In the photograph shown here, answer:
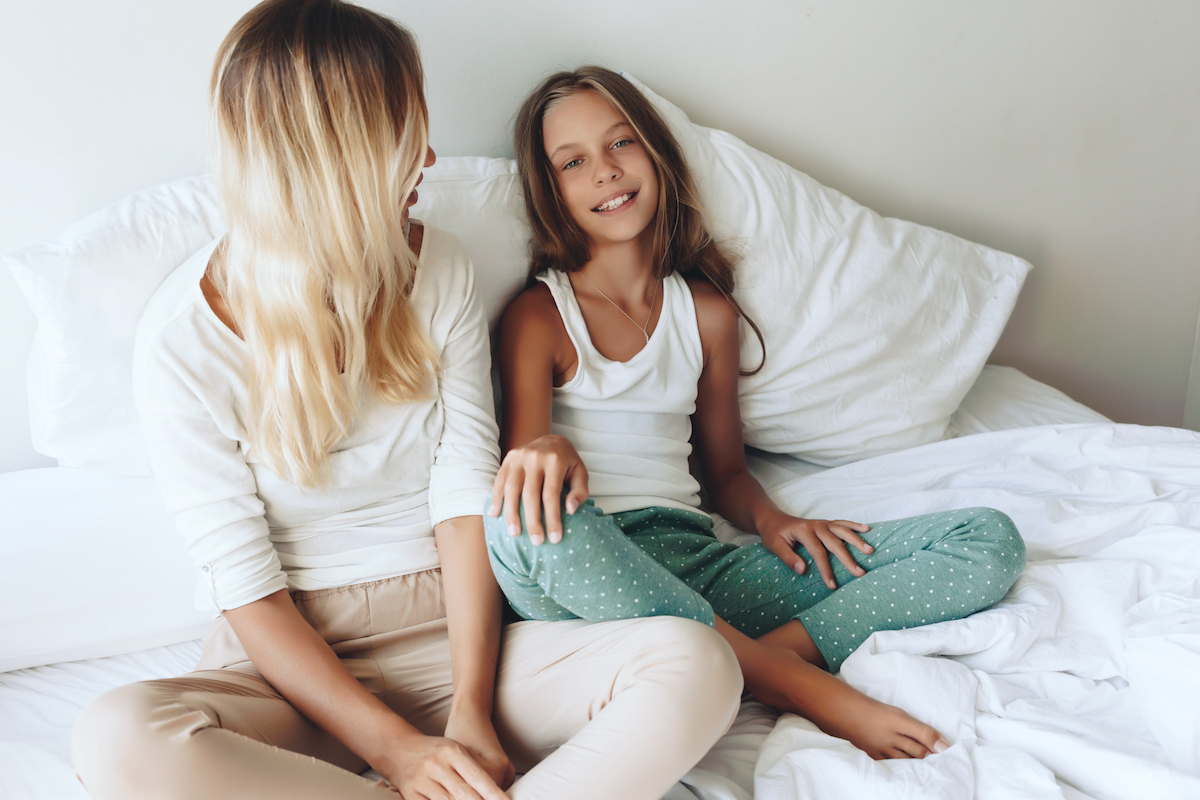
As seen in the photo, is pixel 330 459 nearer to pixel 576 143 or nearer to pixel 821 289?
pixel 576 143

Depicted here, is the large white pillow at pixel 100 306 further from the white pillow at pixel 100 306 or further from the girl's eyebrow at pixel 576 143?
the girl's eyebrow at pixel 576 143

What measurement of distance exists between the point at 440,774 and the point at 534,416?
43 cm

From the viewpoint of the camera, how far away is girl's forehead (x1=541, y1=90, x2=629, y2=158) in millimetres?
1098

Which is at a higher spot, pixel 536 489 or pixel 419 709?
pixel 536 489

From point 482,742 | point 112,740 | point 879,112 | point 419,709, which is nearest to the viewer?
point 112,740

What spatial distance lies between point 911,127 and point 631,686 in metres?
1.12

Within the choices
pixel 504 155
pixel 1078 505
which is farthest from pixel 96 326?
pixel 1078 505

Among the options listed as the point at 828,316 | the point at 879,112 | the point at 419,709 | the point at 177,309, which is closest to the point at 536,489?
the point at 419,709

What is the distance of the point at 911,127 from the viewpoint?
144 centimetres

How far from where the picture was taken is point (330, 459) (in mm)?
888

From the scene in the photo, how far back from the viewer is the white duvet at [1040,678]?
0.71 metres

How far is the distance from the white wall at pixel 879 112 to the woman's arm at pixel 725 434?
37cm

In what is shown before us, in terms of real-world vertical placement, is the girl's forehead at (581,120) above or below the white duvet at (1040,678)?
above

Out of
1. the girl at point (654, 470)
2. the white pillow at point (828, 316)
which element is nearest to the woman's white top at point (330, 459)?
the girl at point (654, 470)
